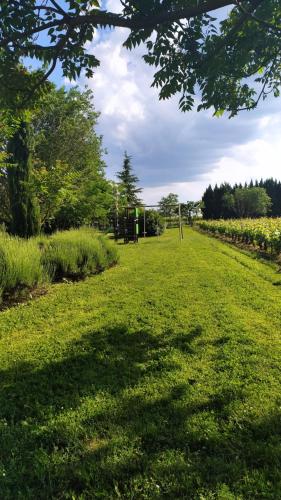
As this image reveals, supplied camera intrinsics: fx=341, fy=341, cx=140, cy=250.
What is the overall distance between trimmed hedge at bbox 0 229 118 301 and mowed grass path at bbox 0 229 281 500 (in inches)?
23.6

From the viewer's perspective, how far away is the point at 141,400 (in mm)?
2805

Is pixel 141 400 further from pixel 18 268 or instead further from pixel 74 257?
pixel 74 257

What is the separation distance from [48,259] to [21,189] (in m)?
4.29

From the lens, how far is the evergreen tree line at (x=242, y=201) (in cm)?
5838

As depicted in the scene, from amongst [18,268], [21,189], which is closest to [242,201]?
[21,189]

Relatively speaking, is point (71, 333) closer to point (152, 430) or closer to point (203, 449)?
point (152, 430)

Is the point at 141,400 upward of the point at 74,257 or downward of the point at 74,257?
downward

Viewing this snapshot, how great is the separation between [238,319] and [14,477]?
3541mm

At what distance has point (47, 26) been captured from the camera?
3123mm

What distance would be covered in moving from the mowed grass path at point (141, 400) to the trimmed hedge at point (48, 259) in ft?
1.97

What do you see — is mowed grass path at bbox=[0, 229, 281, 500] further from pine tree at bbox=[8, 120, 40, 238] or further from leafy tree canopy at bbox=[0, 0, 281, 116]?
pine tree at bbox=[8, 120, 40, 238]

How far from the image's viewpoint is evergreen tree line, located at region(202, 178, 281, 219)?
2298 inches

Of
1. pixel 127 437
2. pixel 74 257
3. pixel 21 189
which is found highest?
pixel 21 189

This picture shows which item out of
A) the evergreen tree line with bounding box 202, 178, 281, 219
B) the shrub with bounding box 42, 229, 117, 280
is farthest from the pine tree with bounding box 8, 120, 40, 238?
the evergreen tree line with bounding box 202, 178, 281, 219
